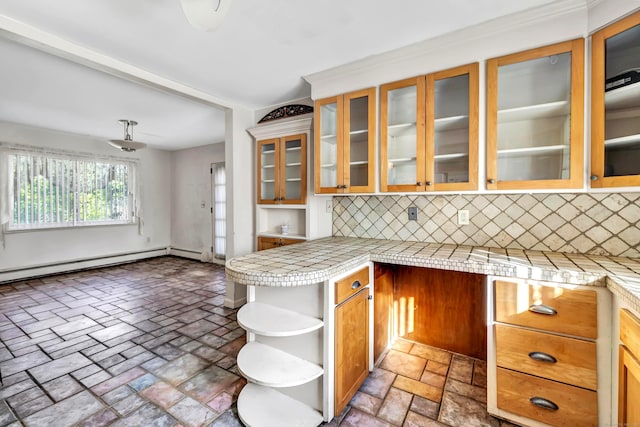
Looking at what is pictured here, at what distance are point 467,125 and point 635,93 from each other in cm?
79

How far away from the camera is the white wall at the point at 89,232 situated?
14.6ft

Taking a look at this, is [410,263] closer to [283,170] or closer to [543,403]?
[543,403]

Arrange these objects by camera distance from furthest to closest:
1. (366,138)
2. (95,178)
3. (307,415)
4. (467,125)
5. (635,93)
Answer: (95,178), (366,138), (467,125), (307,415), (635,93)

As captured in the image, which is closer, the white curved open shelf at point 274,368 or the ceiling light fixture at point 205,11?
the ceiling light fixture at point 205,11

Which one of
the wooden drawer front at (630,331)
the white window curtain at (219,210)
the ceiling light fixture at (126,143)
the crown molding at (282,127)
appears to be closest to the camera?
the wooden drawer front at (630,331)

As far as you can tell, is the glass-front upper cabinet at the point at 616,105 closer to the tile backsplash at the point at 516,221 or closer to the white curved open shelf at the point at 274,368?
the tile backsplash at the point at 516,221

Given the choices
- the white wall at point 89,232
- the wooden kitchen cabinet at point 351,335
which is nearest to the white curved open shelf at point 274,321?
the wooden kitchen cabinet at point 351,335

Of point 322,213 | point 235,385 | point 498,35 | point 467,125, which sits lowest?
point 235,385

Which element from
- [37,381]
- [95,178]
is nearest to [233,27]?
[37,381]

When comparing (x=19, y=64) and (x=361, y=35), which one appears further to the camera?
(x=19, y=64)

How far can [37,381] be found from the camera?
2.01 m

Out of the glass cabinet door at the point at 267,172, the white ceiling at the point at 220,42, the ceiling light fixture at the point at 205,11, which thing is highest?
the white ceiling at the point at 220,42

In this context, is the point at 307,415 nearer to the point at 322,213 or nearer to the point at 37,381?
the point at 322,213

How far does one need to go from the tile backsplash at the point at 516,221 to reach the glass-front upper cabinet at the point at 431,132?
0.37m
